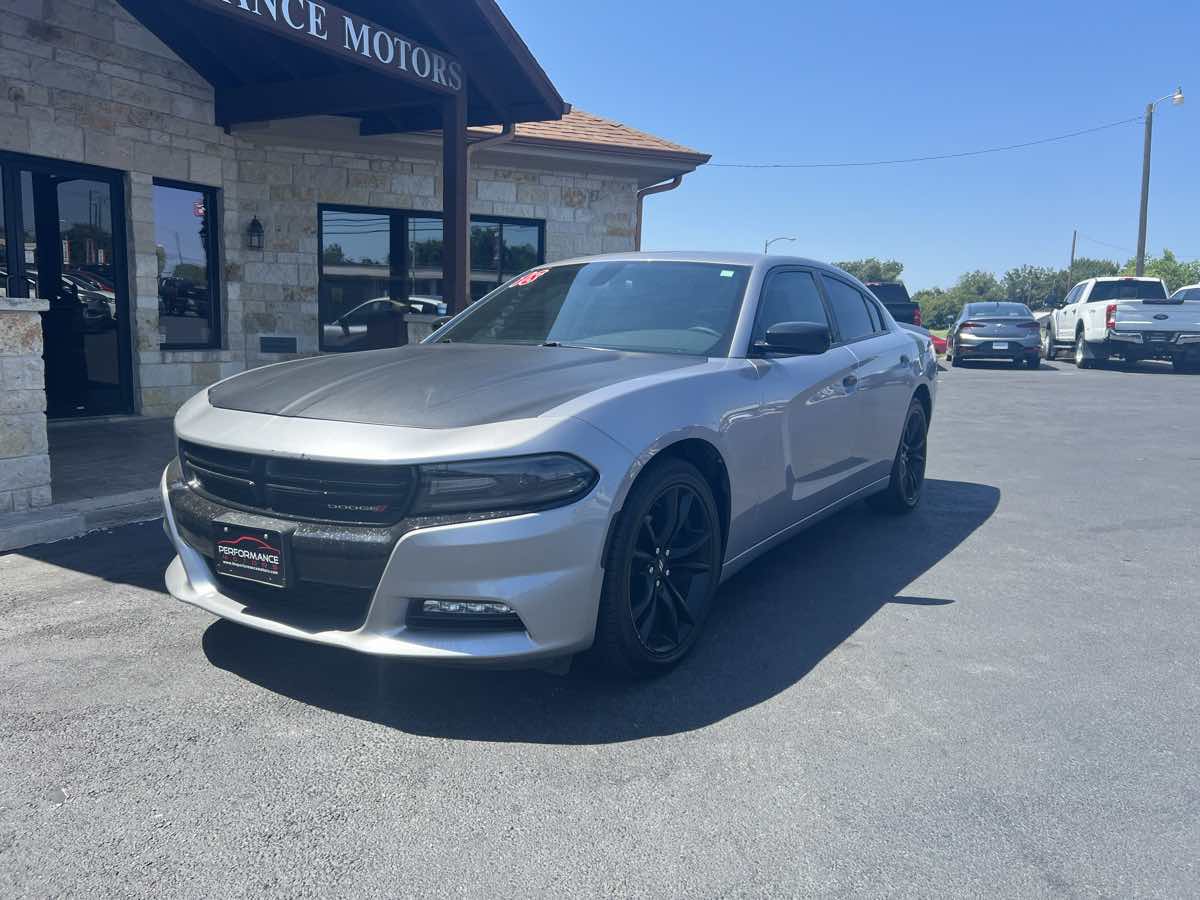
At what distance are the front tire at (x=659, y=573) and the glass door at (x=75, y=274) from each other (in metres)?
7.49

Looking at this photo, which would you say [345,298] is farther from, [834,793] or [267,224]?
[834,793]

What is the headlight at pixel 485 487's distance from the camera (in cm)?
282

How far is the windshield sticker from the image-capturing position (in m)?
4.89

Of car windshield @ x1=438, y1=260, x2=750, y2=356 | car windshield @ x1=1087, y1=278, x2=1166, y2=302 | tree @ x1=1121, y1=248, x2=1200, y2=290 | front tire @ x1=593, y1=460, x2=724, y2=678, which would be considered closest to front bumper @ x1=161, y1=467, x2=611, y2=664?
front tire @ x1=593, y1=460, x2=724, y2=678

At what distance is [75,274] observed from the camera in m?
8.96

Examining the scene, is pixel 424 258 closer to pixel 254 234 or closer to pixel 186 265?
pixel 254 234

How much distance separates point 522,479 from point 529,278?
2.32 metres

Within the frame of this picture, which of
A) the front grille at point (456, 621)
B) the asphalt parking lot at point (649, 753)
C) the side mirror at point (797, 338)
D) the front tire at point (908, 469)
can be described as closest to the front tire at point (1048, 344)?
the front tire at point (908, 469)

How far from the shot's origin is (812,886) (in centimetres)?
223

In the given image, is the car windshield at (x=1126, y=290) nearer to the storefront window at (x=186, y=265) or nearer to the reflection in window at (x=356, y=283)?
the reflection in window at (x=356, y=283)

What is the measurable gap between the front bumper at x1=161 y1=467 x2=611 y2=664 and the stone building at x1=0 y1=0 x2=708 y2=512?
16.2ft

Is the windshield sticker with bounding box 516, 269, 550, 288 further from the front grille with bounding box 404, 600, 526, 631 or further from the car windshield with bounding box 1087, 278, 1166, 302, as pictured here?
the car windshield with bounding box 1087, 278, 1166, 302

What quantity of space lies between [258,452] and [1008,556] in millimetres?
3898

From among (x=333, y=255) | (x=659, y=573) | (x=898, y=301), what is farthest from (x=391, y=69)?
(x=898, y=301)
